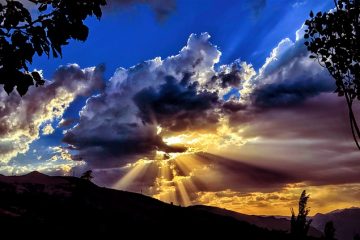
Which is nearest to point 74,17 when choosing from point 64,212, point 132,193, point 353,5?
point 353,5

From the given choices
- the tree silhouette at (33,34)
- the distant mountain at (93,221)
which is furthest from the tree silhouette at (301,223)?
the tree silhouette at (33,34)

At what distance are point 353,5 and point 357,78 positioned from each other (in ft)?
8.31

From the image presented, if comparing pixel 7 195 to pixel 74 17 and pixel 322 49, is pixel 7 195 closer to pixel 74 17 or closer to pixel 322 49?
pixel 322 49

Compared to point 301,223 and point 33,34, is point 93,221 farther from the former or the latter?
point 33,34

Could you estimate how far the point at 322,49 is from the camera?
14.9m

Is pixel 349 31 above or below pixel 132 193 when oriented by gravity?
below

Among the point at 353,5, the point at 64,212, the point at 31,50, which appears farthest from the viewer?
Result: the point at 64,212

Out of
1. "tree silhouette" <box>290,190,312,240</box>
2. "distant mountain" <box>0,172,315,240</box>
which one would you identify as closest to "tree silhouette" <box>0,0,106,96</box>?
"distant mountain" <box>0,172,315,240</box>

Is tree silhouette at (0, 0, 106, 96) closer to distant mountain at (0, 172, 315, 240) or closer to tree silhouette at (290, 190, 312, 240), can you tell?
distant mountain at (0, 172, 315, 240)

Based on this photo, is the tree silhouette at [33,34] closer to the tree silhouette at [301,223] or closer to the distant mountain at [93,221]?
the distant mountain at [93,221]

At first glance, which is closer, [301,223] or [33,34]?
[33,34]

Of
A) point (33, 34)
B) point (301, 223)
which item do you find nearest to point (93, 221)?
point (301, 223)

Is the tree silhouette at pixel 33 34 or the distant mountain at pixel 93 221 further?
the distant mountain at pixel 93 221

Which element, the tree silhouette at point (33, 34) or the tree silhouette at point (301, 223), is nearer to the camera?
the tree silhouette at point (33, 34)
